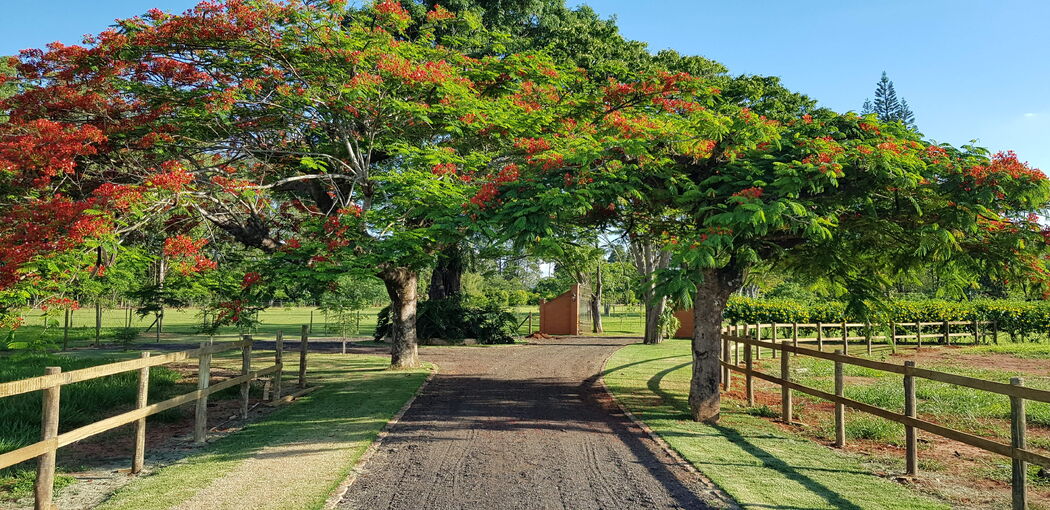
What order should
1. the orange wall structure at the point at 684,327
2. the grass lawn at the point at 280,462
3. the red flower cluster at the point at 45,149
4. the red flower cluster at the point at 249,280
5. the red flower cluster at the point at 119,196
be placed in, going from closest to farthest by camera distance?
1. the grass lawn at the point at 280,462
2. the red flower cluster at the point at 119,196
3. the red flower cluster at the point at 45,149
4. the red flower cluster at the point at 249,280
5. the orange wall structure at the point at 684,327

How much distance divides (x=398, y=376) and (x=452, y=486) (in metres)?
8.66

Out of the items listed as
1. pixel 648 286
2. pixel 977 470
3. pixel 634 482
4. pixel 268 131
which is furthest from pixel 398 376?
pixel 977 470

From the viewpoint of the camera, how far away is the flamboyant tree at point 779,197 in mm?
7641

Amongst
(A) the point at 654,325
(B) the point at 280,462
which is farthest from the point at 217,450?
(A) the point at 654,325

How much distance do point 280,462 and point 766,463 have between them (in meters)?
5.63

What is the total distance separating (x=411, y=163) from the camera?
12.9m

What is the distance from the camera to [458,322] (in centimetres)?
2495

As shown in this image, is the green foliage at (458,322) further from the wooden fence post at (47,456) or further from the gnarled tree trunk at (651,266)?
the wooden fence post at (47,456)

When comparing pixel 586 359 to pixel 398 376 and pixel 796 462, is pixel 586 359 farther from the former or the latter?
pixel 796 462

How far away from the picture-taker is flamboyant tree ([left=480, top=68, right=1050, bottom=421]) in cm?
764

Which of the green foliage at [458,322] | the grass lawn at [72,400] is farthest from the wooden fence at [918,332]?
the grass lawn at [72,400]

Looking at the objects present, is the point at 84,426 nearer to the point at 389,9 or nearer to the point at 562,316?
the point at 389,9

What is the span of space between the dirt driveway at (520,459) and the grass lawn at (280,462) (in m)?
0.40

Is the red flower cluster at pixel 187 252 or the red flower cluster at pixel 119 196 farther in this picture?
the red flower cluster at pixel 187 252
